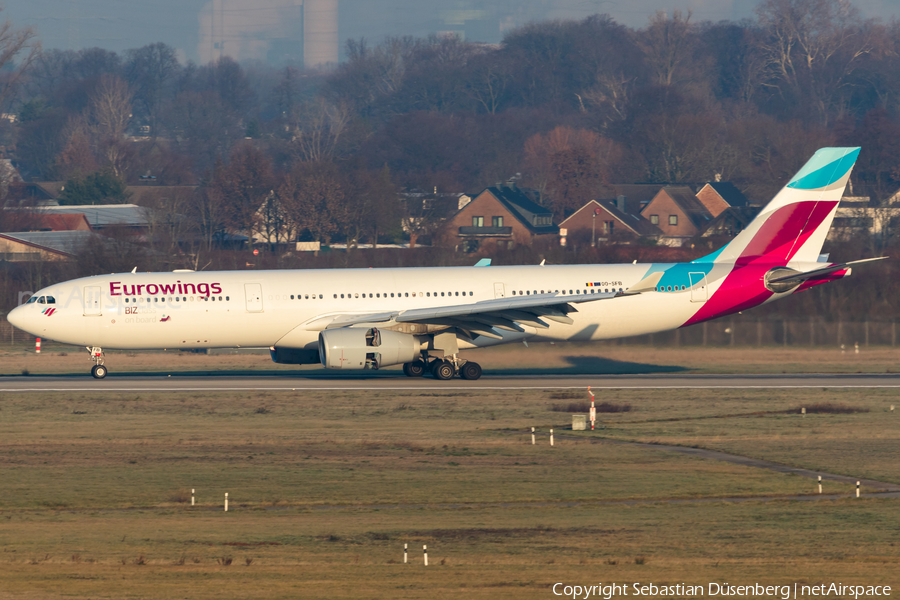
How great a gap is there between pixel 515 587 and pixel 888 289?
41316 millimetres

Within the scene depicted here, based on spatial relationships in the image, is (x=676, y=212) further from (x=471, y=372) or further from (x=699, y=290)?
(x=471, y=372)

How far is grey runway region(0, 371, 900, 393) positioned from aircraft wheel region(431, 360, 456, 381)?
0.27 m

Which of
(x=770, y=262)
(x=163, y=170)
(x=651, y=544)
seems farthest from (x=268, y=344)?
(x=163, y=170)

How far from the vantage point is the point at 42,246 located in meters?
76.2

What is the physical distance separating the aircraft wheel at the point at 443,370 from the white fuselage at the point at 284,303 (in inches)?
40.9

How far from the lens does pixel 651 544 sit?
17625 millimetres

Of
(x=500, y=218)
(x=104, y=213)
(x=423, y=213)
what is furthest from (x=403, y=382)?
(x=104, y=213)

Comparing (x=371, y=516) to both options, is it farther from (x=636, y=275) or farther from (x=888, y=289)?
(x=888, y=289)

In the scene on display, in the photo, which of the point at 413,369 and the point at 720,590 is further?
the point at 413,369

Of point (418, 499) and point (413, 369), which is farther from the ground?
point (413, 369)

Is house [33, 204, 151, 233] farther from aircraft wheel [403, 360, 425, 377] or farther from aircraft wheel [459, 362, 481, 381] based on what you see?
aircraft wheel [459, 362, 481, 381]

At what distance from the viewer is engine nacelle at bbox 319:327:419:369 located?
36500mm

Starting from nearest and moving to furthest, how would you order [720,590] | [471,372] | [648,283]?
[720,590]
[471,372]
[648,283]

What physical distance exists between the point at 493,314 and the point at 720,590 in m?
23.0
